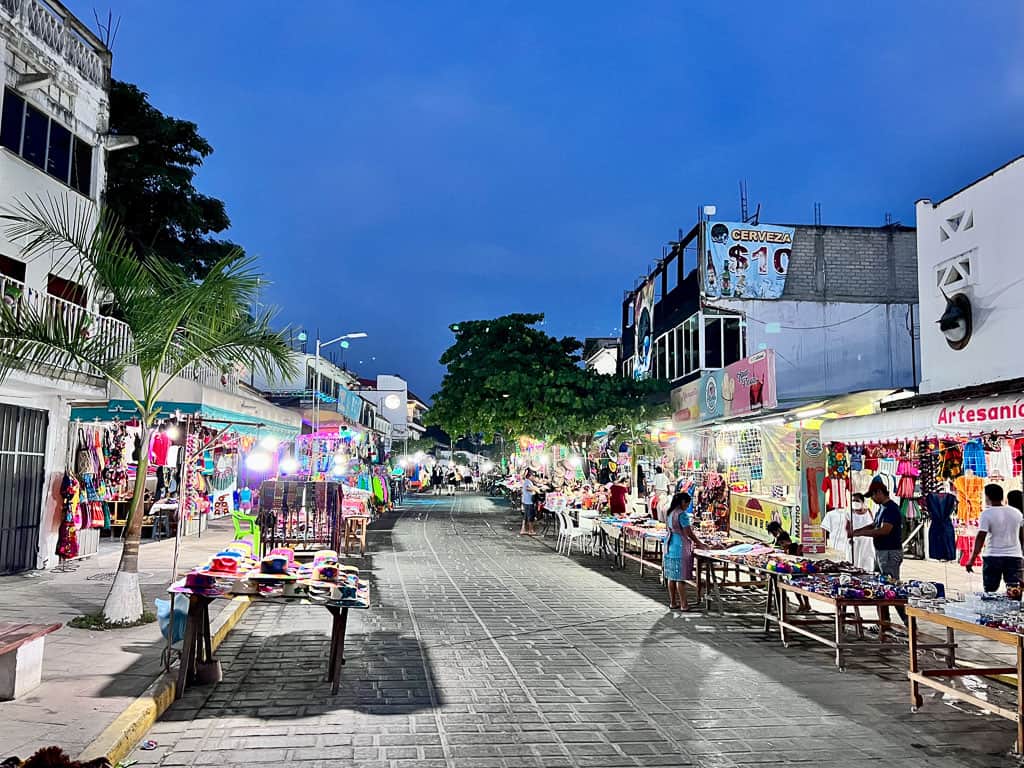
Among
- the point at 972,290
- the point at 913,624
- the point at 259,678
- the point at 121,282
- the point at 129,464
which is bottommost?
the point at 259,678

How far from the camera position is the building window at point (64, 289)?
1475cm

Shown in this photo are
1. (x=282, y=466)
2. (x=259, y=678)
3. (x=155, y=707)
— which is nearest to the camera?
(x=155, y=707)

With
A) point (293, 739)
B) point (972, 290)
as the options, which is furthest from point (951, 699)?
point (972, 290)

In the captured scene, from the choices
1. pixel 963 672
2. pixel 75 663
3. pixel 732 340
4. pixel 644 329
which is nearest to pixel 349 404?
pixel 644 329

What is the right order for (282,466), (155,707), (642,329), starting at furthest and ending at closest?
1. (642,329)
2. (282,466)
3. (155,707)

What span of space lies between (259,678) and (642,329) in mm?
26441

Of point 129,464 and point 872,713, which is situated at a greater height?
point 129,464

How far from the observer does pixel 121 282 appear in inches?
379

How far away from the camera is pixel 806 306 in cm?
2530

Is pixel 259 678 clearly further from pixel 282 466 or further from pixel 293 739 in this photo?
pixel 282 466

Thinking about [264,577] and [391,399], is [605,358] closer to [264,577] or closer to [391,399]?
[264,577]

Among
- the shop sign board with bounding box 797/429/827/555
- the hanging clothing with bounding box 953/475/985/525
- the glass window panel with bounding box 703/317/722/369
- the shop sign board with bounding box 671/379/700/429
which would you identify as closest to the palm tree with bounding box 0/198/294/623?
the shop sign board with bounding box 797/429/827/555

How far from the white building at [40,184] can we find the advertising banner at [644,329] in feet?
66.5

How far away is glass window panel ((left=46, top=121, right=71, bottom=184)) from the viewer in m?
14.4
